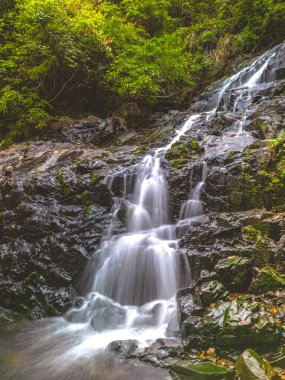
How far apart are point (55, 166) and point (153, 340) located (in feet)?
17.8

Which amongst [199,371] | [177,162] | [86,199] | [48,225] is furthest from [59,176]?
[199,371]

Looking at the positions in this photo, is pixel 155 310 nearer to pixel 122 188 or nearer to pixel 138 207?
pixel 138 207

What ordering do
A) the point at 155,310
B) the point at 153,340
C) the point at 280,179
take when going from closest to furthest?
the point at 153,340
the point at 155,310
the point at 280,179

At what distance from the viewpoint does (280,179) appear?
6.25 metres

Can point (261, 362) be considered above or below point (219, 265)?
below

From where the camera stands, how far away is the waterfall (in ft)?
17.6

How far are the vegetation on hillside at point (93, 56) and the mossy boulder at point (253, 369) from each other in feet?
29.9

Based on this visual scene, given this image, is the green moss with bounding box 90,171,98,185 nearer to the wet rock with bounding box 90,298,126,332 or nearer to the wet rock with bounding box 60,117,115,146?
the wet rock with bounding box 90,298,126,332

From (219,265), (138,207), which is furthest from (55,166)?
(219,265)

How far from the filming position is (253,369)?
11.1 feet

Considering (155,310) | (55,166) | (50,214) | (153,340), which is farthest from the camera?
(55,166)

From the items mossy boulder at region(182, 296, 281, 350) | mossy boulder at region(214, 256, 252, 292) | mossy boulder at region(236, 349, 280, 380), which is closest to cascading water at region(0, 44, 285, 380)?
mossy boulder at region(182, 296, 281, 350)

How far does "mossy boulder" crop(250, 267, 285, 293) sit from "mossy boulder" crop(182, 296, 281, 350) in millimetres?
207

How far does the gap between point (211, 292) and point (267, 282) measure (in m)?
0.83
